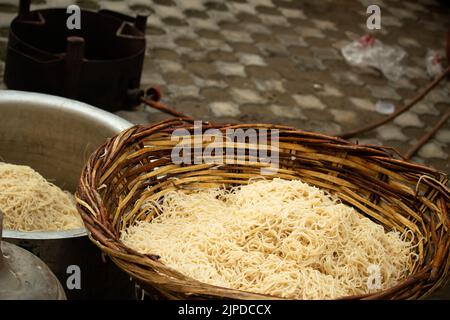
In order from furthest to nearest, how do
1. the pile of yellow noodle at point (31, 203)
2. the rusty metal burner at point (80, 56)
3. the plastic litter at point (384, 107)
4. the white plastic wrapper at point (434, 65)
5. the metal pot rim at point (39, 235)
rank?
1. the white plastic wrapper at point (434, 65)
2. the plastic litter at point (384, 107)
3. the rusty metal burner at point (80, 56)
4. the pile of yellow noodle at point (31, 203)
5. the metal pot rim at point (39, 235)

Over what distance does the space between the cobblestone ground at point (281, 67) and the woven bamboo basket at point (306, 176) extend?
2104 mm

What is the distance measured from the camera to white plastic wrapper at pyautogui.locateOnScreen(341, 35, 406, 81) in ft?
21.8

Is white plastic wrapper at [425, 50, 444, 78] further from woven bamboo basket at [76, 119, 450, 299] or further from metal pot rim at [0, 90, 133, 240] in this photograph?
metal pot rim at [0, 90, 133, 240]

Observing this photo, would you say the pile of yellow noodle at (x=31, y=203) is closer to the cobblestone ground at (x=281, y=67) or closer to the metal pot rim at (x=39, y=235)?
the metal pot rim at (x=39, y=235)

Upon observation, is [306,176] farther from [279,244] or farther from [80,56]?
[80,56]

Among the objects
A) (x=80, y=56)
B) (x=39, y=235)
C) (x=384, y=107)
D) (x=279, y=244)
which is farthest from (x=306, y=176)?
(x=384, y=107)

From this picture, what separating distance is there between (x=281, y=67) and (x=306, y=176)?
137 inches

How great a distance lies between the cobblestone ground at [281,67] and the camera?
552cm

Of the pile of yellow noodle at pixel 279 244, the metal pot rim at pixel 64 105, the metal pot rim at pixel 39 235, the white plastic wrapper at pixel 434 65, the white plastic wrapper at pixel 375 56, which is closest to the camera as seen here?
the pile of yellow noodle at pixel 279 244

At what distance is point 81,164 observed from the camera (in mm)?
3373

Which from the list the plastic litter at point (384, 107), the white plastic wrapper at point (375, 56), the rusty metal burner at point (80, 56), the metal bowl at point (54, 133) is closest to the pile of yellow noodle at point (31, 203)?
the metal bowl at point (54, 133)

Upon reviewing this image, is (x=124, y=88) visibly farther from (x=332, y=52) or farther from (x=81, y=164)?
(x=332, y=52)

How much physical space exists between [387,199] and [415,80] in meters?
4.04

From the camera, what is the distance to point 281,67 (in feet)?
20.7
